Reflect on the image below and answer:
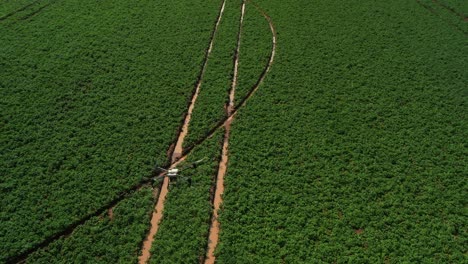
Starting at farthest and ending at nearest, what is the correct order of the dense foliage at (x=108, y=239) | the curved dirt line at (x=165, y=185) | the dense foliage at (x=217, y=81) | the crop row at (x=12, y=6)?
the crop row at (x=12, y=6) → the dense foliage at (x=217, y=81) → the curved dirt line at (x=165, y=185) → the dense foliage at (x=108, y=239)

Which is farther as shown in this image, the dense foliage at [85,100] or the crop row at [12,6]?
the crop row at [12,6]

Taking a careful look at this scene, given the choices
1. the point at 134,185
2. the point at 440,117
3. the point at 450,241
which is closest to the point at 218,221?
the point at 134,185

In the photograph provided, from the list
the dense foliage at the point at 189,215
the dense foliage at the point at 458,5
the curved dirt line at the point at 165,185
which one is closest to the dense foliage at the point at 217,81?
the curved dirt line at the point at 165,185

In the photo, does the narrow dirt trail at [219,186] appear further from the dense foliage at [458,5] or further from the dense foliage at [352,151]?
the dense foliage at [458,5]

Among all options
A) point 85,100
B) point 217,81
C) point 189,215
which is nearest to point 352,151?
point 217,81

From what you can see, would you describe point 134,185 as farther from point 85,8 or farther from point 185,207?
point 85,8

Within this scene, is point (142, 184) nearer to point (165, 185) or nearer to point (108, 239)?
point (165, 185)

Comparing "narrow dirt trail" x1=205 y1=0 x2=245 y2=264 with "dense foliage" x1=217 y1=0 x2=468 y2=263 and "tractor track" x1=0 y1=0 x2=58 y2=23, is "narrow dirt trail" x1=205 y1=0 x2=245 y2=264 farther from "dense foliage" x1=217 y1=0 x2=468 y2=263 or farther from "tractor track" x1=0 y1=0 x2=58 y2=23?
"tractor track" x1=0 y1=0 x2=58 y2=23
